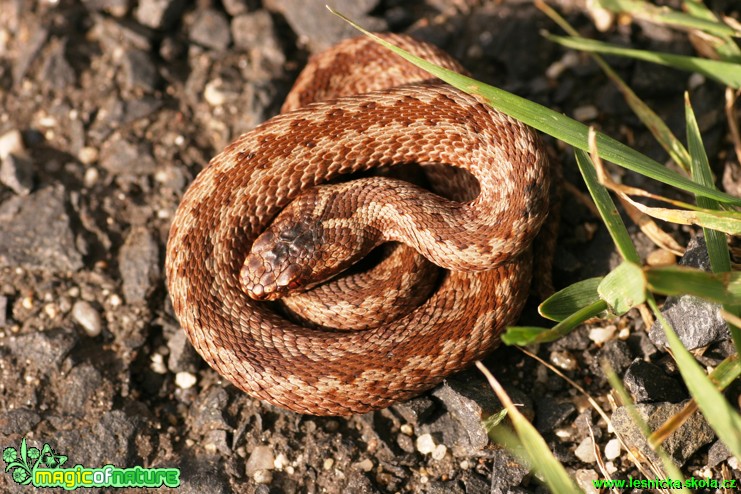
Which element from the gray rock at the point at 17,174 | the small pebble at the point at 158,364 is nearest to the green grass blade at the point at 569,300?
the small pebble at the point at 158,364

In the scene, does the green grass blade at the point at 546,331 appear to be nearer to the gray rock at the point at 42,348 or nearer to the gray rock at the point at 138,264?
the gray rock at the point at 138,264

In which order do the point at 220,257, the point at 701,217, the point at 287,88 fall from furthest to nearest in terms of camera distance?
the point at 287,88
the point at 220,257
the point at 701,217

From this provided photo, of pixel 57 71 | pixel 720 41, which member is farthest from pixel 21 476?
pixel 720 41

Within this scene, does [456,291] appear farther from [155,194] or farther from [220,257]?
[155,194]

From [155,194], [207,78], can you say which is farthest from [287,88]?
[155,194]

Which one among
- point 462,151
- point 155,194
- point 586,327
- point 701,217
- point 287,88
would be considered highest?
point 701,217

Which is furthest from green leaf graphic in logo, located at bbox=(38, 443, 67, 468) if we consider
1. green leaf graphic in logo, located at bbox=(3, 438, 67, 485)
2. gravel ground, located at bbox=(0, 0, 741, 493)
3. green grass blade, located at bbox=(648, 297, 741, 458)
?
green grass blade, located at bbox=(648, 297, 741, 458)
